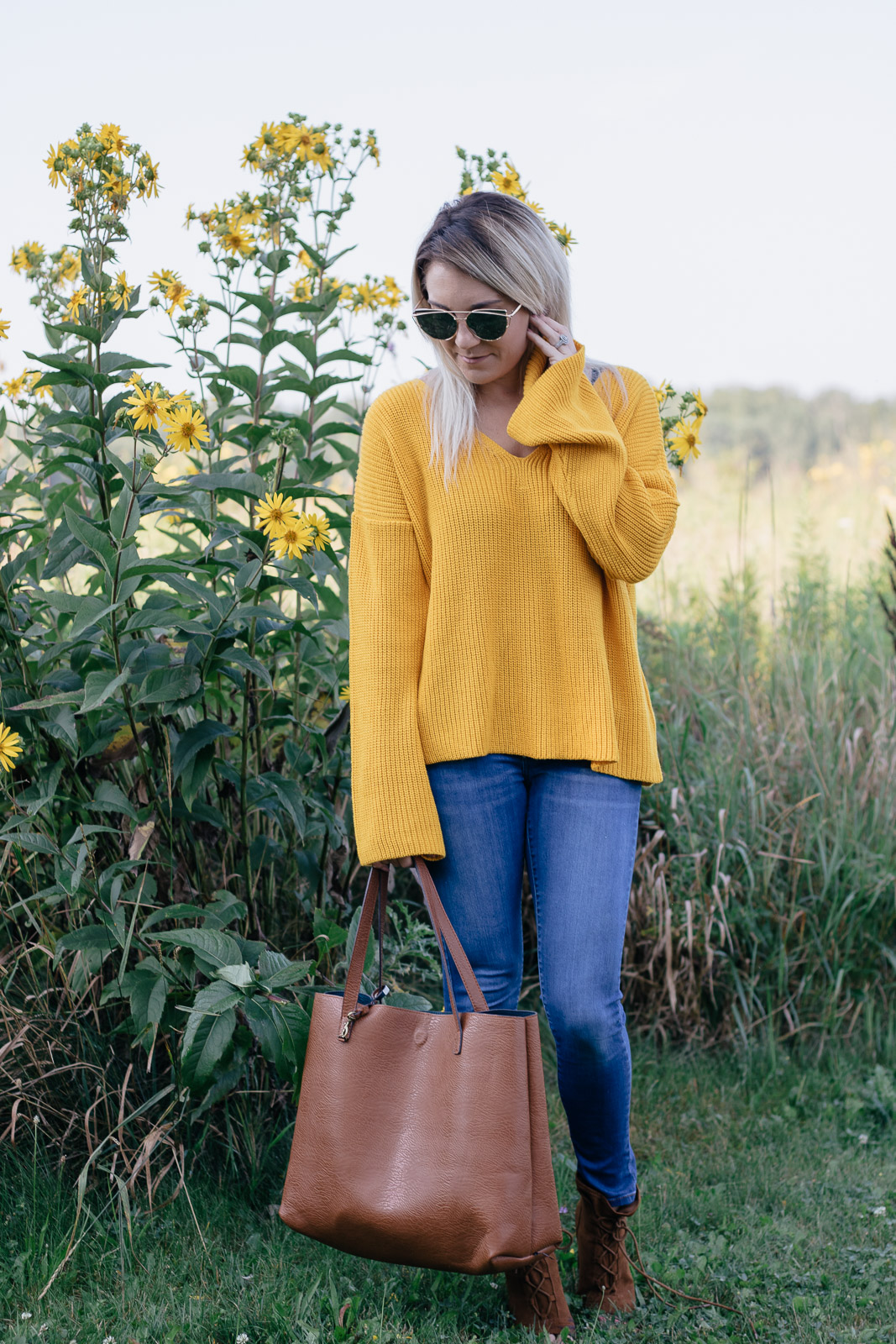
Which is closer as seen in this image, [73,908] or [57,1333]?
[57,1333]

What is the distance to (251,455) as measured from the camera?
2654mm

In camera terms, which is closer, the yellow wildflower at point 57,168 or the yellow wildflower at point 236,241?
the yellow wildflower at point 57,168

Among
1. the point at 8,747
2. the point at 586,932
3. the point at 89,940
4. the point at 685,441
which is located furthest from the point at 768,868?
the point at 8,747

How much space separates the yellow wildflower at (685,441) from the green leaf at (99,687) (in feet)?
4.46

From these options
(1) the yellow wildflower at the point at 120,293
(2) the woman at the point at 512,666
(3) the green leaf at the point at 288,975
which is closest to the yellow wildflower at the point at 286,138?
(1) the yellow wildflower at the point at 120,293

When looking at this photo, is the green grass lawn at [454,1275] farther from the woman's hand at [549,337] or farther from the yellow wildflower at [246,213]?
the yellow wildflower at [246,213]

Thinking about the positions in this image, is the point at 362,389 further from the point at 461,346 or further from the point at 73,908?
the point at 73,908

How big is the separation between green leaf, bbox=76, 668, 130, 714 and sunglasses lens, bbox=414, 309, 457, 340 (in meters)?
0.87

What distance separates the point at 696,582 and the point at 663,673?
4.79ft

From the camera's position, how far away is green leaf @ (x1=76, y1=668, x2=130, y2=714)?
213cm

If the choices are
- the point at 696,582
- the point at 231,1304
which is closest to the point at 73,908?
the point at 231,1304

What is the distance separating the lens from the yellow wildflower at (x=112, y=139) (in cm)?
227

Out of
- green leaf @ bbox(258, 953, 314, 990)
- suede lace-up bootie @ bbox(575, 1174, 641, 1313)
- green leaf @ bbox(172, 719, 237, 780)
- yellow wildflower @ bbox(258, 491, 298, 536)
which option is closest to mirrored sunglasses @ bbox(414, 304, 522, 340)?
yellow wildflower @ bbox(258, 491, 298, 536)

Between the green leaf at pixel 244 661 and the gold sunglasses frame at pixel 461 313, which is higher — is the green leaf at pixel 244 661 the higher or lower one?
the lower one
